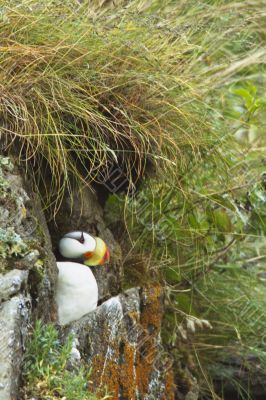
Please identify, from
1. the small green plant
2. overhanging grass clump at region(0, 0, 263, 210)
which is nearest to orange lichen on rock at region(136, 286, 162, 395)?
overhanging grass clump at region(0, 0, 263, 210)

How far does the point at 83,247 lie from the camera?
12.7 ft

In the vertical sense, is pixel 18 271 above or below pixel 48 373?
above

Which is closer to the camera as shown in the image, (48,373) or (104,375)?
(48,373)

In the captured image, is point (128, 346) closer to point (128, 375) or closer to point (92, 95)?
point (128, 375)

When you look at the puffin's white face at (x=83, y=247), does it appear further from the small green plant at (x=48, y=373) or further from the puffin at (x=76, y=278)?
the small green plant at (x=48, y=373)

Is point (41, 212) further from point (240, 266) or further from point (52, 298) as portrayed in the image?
point (240, 266)

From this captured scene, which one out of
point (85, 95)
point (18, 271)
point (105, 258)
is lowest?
→ point (105, 258)

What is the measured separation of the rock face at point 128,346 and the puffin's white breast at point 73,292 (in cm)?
4

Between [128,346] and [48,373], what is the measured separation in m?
0.90

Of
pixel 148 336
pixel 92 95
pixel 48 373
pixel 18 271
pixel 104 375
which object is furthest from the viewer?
pixel 148 336

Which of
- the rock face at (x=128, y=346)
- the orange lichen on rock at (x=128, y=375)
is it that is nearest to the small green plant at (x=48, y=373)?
the rock face at (x=128, y=346)

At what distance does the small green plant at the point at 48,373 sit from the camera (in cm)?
306

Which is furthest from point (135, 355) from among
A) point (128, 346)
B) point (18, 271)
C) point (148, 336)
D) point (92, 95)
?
point (92, 95)

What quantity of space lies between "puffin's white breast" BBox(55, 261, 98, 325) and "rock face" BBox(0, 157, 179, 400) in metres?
0.05
